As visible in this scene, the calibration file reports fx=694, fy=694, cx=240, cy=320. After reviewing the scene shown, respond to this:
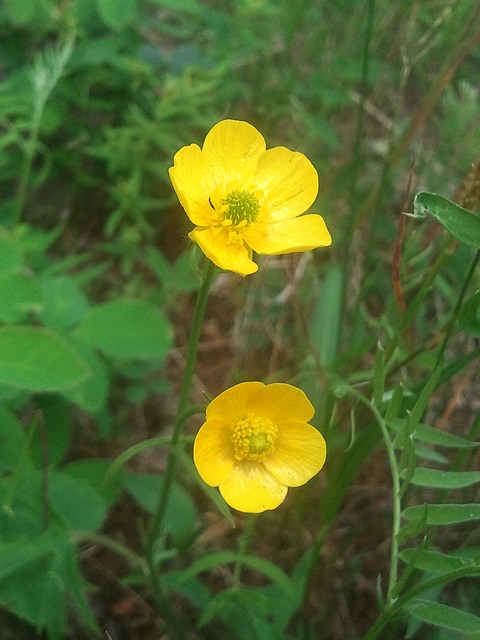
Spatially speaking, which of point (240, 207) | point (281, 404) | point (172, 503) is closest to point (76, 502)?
point (172, 503)

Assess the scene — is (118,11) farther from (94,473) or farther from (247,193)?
(94,473)

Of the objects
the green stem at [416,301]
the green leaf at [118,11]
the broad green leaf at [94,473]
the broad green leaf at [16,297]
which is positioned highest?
the green leaf at [118,11]

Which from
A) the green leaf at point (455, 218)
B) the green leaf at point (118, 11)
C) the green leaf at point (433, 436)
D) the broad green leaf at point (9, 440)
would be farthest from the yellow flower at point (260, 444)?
the green leaf at point (118, 11)

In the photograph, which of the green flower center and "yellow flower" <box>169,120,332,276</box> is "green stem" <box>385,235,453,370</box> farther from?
the green flower center

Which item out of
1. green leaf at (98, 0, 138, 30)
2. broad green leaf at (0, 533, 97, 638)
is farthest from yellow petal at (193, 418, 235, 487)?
green leaf at (98, 0, 138, 30)

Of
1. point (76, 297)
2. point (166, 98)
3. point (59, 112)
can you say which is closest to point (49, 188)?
point (59, 112)

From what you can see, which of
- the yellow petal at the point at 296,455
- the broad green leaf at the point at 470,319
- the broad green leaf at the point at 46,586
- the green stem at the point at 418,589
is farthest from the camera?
the broad green leaf at the point at 46,586

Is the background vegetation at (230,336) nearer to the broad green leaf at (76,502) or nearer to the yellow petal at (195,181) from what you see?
the broad green leaf at (76,502)
